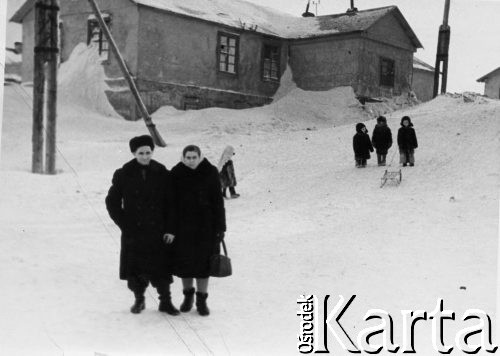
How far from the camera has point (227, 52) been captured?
18.2m

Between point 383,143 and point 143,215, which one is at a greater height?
point 383,143

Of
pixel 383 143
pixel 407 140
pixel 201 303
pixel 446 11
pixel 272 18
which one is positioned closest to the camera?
pixel 201 303

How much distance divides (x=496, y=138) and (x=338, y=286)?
6460 mm

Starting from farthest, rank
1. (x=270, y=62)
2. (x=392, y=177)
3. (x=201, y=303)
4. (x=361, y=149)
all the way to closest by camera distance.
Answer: (x=270, y=62) → (x=361, y=149) → (x=392, y=177) → (x=201, y=303)

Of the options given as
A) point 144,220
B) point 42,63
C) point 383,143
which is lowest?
point 144,220

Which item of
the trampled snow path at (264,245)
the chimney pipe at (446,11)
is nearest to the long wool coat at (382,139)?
the trampled snow path at (264,245)

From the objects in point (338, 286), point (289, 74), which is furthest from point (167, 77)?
point (338, 286)

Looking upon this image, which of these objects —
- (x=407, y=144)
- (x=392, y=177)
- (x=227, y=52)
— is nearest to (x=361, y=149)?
(x=407, y=144)

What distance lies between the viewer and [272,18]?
2011cm

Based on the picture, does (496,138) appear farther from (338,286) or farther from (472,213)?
(338,286)

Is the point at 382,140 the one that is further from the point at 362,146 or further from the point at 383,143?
the point at 362,146

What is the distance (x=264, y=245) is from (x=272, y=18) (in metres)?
14.2

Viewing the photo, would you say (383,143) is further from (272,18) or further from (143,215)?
(272,18)

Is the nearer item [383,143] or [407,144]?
[407,144]
